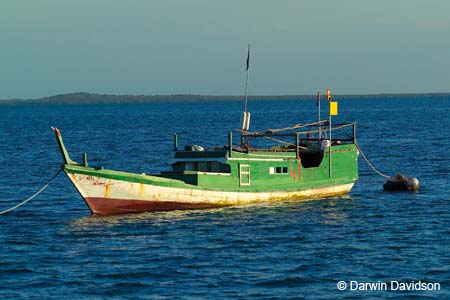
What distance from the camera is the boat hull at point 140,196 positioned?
133ft

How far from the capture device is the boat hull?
133 feet

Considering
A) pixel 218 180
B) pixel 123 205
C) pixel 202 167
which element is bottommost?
pixel 123 205

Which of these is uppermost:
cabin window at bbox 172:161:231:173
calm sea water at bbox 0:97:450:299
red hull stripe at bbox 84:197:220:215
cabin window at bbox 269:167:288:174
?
cabin window at bbox 172:161:231:173

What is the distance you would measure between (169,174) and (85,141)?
69.0 meters

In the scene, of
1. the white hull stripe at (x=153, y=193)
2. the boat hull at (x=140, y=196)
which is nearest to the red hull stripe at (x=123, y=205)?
the boat hull at (x=140, y=196)

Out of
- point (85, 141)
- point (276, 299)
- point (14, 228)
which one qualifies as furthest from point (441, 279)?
point (85, 141)

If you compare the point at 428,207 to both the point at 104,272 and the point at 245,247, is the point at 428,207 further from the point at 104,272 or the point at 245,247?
the point at 104,272

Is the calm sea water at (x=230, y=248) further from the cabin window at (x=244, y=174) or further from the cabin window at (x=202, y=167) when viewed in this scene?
the cabin window at (x=202, y=167)

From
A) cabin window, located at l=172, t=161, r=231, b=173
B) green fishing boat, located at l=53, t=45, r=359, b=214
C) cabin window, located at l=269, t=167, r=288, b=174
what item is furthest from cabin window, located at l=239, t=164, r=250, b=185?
cabin window, located at l=269, t=167, r=288, b=174

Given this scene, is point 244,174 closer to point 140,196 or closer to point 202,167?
point 202,167

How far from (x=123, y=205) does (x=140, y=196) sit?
2.75 feet

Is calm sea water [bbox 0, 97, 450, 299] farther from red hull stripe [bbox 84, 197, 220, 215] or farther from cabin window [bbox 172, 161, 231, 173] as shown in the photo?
cabin window [bbox 172, 161, 231, 173]

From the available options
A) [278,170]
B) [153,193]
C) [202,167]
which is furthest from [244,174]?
[153,193]

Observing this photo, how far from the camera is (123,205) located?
135 ft
